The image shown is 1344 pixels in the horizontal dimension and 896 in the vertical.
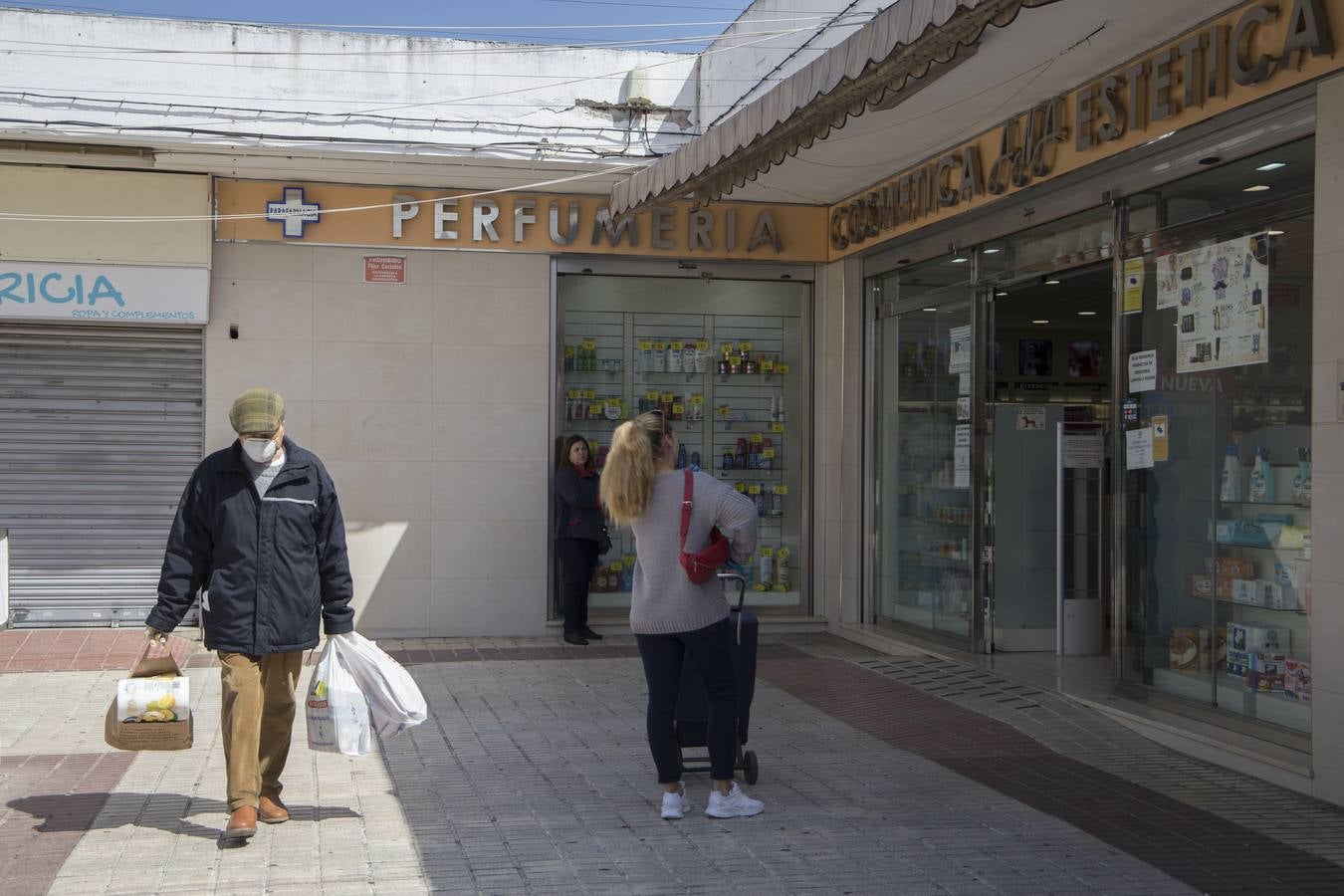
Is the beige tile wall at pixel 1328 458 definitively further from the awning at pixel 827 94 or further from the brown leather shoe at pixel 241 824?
the brown leather shoe at pixel 241 824

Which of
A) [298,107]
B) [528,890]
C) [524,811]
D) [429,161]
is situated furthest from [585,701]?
[298,107]

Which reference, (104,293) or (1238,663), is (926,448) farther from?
(104,293)

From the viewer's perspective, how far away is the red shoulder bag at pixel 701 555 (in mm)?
5285

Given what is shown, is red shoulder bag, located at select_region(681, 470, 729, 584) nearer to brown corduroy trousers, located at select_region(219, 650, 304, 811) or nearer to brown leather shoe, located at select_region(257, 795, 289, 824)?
brown corduroy trousers, located at select_region(219, 650, 304, 811)

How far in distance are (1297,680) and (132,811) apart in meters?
5.30

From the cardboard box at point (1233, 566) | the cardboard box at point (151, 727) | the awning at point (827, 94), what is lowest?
the cardboard box at point (151, 727)

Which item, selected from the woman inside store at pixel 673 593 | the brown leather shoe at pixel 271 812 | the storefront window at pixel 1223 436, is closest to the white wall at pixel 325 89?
the storefront window at pixel 1223 436

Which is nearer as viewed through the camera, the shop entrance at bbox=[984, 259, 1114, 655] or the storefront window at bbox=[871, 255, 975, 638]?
the storefront window at bbox=[871, 255, 975, 638]

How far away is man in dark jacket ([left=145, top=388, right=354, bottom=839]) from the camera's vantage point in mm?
5113

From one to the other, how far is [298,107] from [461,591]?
13.2 feet

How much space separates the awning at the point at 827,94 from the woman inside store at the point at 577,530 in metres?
2.35

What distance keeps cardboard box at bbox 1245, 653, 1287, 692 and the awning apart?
3.28m

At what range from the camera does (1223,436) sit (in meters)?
6.80

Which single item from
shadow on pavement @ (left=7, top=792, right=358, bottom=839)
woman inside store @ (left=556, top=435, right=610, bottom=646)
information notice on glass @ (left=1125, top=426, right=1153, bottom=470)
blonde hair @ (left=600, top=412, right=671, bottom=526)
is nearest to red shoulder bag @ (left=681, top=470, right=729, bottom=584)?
blonde hair @ (left=600, top=412, right=671, bottom=526)
